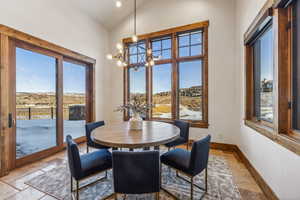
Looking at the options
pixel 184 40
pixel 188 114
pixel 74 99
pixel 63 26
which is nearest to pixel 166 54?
pixel 184 40

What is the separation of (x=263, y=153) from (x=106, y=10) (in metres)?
4.82

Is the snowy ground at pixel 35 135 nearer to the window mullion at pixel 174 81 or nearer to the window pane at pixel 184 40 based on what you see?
the window mullion at pixel 174 81

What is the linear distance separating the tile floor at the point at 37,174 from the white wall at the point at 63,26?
1.99 metres

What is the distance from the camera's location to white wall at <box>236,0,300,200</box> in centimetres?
138

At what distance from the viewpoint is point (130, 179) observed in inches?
53.0

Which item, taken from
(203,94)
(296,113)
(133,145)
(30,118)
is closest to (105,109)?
(30,118)

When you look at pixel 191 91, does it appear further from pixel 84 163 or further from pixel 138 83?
pixel 84 163

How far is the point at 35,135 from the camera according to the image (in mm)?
2980

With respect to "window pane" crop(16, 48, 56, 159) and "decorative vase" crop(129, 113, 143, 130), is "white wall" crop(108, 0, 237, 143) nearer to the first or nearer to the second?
"decorative vase" crop(129, 113, 143, 130)

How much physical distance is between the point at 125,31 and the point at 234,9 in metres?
3.03

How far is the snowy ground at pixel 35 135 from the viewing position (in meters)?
2.70

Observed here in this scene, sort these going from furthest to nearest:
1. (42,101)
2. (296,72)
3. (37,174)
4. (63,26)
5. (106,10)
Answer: (106,10), (63,26), (42,101), (37,174), (296,72)

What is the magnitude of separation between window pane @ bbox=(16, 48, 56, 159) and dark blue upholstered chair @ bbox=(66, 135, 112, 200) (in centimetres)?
174

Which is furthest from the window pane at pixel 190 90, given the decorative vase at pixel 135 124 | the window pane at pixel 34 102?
the window pane at pixel 34 102
